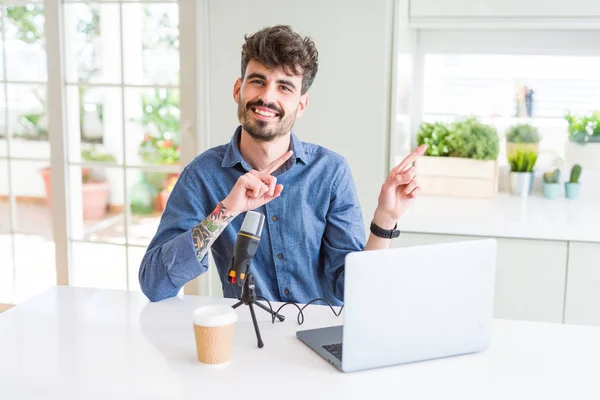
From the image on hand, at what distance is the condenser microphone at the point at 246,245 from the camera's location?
153 centimetres

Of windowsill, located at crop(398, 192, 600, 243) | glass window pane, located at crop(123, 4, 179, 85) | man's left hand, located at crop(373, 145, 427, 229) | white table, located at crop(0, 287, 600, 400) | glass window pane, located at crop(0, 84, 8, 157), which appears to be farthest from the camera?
glass window pane, located at crop(0, 84, 8, 157)

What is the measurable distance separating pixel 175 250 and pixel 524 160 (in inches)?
86.5

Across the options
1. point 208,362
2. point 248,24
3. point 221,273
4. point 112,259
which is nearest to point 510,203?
point 248,24

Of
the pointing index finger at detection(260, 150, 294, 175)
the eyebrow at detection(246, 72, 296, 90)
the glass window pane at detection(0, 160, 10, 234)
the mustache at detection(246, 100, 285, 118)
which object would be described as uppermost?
the eyebrow at detection(246, 72, 296, 90)

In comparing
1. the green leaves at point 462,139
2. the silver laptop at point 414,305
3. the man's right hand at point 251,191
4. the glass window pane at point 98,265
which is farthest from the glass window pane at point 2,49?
the silver laptop at point 414,305

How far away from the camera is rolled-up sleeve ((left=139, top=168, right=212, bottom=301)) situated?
69.9 inches

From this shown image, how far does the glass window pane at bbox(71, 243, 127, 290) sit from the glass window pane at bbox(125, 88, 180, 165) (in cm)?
45

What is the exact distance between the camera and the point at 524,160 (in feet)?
11.3

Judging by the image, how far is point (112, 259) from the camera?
348 centimetres

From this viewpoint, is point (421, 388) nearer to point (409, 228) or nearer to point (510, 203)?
point (409, 228)

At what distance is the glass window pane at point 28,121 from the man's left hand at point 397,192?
2239 mm

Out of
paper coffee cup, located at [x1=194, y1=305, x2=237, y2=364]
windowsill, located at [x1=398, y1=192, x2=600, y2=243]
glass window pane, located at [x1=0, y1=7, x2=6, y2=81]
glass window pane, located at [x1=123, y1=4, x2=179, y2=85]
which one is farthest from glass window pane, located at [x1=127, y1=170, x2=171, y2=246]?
paper coffee cup, located at [x1=194, y1=305, x2=237, y2=364]

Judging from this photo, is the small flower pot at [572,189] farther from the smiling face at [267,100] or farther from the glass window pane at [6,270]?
the glass window pane at [6,270]

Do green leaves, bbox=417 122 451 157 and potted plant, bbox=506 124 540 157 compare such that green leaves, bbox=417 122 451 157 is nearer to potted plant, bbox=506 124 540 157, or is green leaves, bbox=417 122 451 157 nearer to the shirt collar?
potted plant, bbox=506 124 540 157
